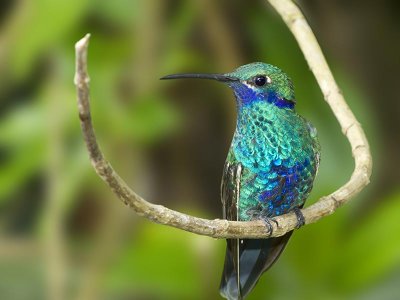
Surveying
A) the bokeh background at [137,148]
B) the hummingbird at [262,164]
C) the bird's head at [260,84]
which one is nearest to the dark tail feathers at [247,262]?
the hummingbird at [262,164]

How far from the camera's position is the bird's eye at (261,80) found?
1.20 meters

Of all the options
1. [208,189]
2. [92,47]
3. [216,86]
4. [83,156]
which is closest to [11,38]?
[92,47]

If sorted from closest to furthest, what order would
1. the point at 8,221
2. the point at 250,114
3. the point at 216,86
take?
1. the point at 250,114
2. the point at 216,86
3. the point at 8,221

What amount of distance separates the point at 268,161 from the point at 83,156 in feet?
3.59

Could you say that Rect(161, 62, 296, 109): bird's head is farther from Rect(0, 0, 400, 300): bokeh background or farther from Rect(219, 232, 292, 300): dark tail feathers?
Rect(0, 0, 400, 300): bokeh background

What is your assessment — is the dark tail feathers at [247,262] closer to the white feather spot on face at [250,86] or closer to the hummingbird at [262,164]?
the hummingbird at [262,164]

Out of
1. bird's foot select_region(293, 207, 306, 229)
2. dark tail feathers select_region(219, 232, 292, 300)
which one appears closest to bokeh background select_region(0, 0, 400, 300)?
dark tail feathers select_region(219, 232, 292, 300)

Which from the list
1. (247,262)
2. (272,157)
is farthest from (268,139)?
(247,262)

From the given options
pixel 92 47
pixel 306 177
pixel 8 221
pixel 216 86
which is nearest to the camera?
pixel 306 177

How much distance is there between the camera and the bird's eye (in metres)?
1.20

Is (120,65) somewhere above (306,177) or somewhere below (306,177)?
above

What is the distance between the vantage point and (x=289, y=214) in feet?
4.47

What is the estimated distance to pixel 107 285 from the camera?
7.95ft

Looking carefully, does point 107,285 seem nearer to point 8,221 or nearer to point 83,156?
point 83,156
